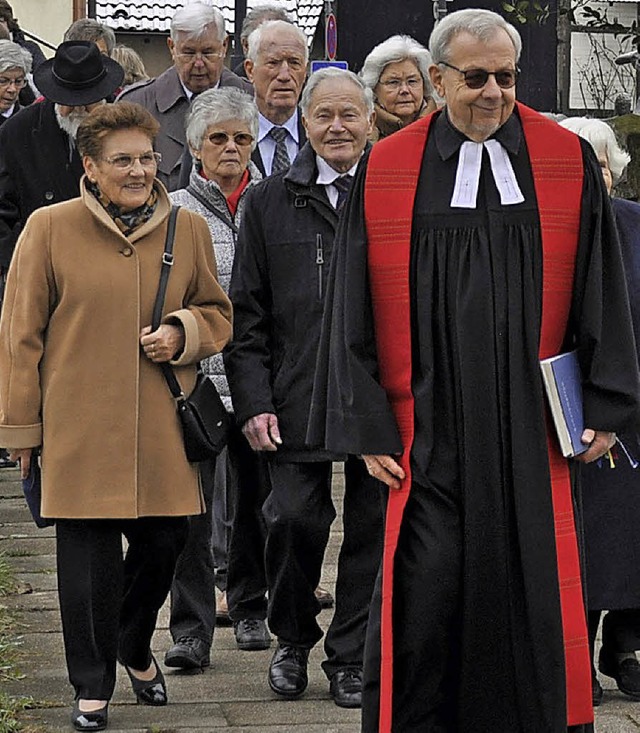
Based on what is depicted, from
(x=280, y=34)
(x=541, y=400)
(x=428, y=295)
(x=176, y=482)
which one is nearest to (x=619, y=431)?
(x=541, y=400)

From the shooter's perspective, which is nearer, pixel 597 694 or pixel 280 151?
pixel 597 694

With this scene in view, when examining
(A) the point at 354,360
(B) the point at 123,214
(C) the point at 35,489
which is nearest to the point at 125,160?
(B) the point at 123,214

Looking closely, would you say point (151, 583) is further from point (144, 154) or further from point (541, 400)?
point (541, 400)

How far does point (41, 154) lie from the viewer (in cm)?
808

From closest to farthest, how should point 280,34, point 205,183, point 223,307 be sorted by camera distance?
point 223,307 → point 205,183 → point 280,34

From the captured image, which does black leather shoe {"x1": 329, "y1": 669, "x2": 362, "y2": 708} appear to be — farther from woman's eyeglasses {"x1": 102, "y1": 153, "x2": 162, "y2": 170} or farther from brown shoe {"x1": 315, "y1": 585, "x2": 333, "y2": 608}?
woman's eyeglasses {"x1": 102, "y1": 153, "x2": 162, "y2": 170}

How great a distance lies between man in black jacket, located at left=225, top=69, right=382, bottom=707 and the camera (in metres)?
5.92

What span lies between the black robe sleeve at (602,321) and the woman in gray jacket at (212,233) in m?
1.95

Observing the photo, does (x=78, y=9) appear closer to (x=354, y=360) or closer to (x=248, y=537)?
(x=248, y=537)

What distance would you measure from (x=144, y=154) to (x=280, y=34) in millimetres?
1979

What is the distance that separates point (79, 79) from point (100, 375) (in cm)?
242

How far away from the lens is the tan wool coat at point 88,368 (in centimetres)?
550

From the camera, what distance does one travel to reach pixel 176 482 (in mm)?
5664

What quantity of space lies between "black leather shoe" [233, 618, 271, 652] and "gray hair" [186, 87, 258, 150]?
172cm
